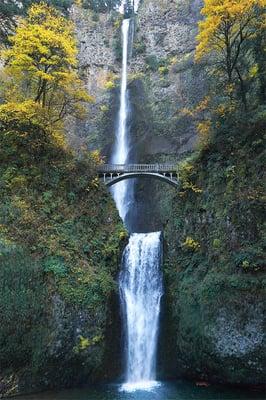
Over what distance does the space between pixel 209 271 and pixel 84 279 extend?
5.72 meters

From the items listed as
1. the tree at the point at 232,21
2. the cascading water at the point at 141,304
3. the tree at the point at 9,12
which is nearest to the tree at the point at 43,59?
the tree at the point at 9,12

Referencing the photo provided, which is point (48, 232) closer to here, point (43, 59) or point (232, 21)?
point (43, 59)

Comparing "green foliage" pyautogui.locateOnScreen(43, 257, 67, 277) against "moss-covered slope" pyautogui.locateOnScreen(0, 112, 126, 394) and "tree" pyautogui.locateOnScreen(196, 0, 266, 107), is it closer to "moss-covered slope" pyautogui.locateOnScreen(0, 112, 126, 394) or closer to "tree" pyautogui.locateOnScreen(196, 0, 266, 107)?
"moss-covered slope" pyautogui.locateOnScreen(0, 112, 126, 394)

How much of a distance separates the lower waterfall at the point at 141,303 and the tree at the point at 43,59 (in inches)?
373

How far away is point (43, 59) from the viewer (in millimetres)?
22219

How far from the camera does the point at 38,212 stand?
63.0 ft

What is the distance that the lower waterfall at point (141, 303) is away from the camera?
17531mm

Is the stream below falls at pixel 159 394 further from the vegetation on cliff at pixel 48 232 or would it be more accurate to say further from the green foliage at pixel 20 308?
the green foliage at pixel 20 308

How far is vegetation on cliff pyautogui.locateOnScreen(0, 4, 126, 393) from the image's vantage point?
1545 centimetres

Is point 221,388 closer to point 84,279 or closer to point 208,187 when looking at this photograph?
point 84,279

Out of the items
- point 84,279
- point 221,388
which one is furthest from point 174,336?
point 84,279

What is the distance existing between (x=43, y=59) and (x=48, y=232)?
34.3 feet

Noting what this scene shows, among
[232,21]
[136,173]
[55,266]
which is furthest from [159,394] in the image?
[232,21]

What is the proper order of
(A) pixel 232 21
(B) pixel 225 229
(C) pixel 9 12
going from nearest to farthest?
(B) pixel 225 229
(C) pixel 9 12
(A) pixel 232 21
